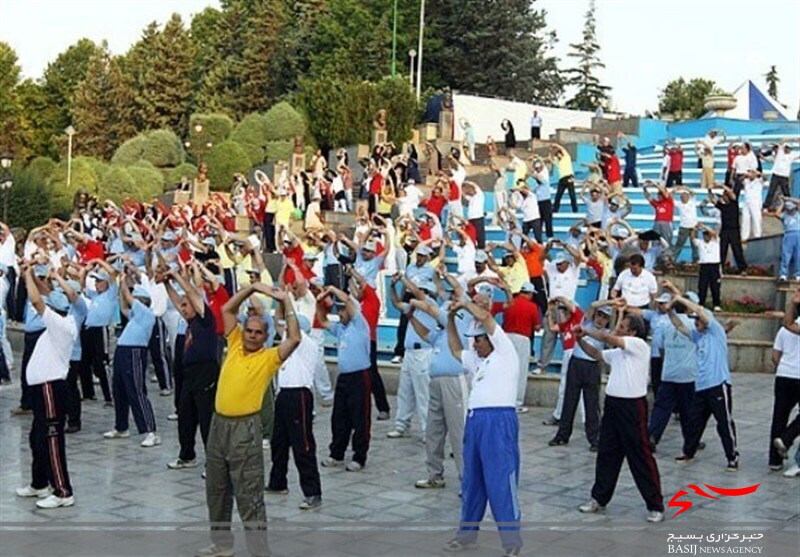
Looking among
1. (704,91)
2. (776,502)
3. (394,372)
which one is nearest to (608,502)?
(776,502)

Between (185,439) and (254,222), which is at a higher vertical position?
→ (254,222)

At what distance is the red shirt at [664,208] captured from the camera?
18.7m

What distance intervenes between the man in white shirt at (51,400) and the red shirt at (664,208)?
40.1 ft

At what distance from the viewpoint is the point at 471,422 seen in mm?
7727

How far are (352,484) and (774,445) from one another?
13.7 feet

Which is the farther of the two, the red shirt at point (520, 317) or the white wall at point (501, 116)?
the white wall at point (501, 116)

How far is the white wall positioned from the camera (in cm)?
3553

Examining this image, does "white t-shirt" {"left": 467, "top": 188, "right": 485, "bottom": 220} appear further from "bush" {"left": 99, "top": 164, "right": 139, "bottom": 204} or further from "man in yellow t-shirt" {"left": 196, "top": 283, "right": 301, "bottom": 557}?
"bush" {"left": 99, "top": 164, "right": 139, "bottom": 204}

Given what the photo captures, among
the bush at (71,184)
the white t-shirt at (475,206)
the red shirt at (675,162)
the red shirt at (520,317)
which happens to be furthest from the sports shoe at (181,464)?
the bush at (71,184)

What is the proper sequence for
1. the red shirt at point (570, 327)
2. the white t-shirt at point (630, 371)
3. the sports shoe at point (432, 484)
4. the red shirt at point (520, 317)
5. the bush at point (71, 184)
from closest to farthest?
the white t-shirt at point (630, 371) < the sports shoe at point (432, 484) < the red shirt at point (570, 327) < the red shirt at point (520, 317) < the bush at point (71, 184)

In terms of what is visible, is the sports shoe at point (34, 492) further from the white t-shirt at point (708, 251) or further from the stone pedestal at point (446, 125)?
the stone pedestal at point (446, 125)

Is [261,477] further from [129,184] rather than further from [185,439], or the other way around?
[129,184]

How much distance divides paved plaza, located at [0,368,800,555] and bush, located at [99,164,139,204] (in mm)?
26542

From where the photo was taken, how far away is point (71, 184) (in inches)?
1508
